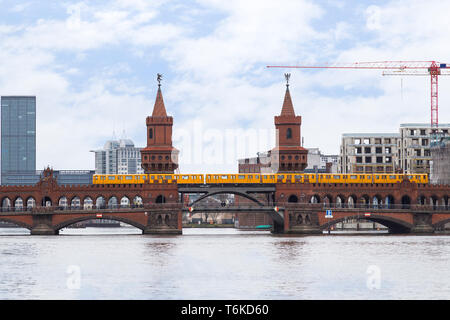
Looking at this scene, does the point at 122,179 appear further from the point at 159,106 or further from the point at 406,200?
the point at 406,200

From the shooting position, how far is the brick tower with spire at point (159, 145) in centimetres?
18662

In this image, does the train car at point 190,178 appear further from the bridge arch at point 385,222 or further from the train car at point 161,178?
the bridge arch at point 385,222

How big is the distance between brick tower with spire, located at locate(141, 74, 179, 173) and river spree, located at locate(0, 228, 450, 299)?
2446 inches

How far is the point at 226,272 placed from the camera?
8606 cm

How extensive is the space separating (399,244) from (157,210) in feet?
177

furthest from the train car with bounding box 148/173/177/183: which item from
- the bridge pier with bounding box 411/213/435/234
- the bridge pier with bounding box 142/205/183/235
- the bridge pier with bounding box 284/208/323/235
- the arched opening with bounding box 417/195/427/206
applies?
the arched opening with bounding box 417/195/427/206

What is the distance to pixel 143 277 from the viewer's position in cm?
8138

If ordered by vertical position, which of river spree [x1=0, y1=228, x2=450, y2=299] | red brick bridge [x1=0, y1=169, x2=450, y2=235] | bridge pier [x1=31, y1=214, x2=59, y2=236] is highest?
red brick bridge [x1=0, y1=169, x2=450, y2=235]

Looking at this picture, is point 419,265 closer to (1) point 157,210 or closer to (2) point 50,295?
(2) point 50,295

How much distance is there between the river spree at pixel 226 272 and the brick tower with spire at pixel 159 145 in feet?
204

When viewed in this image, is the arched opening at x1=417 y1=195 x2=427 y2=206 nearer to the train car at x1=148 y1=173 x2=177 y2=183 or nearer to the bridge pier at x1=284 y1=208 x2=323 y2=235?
the bridge pier at x1=284 y1=208 x2=323 y2=235

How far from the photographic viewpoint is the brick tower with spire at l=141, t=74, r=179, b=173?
7347 inches

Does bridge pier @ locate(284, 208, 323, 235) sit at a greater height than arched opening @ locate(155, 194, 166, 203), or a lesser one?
lesser
